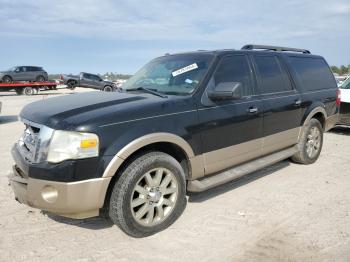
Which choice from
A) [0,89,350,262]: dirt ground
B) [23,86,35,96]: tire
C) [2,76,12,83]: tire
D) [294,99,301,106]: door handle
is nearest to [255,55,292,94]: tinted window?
[294,99,301,106]: door handle

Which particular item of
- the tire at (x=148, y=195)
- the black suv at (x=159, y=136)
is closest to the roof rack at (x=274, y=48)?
the black suv at (x=159, y=136)

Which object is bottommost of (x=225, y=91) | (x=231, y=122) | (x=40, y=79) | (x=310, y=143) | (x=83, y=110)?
(x=310, y=143)

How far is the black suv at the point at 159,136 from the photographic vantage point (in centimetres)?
327

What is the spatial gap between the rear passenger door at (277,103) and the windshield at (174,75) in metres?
1.01

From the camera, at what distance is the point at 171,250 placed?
344 centimetres

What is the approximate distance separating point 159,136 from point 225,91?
39.4 inches

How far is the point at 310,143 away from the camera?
6.34m

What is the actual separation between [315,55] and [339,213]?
3545 mm

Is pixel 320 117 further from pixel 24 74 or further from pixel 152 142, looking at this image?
pixel 24 74

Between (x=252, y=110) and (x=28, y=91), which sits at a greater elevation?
(x=28, y=91)

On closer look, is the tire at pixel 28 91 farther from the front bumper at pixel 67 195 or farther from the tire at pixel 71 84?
the front bumper at pixel 67 195

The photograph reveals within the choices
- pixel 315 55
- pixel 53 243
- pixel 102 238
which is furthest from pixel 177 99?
pixel 315 55

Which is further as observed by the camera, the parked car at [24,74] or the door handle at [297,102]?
the parked car at [24,74]

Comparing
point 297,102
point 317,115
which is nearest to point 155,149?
point 297,102
